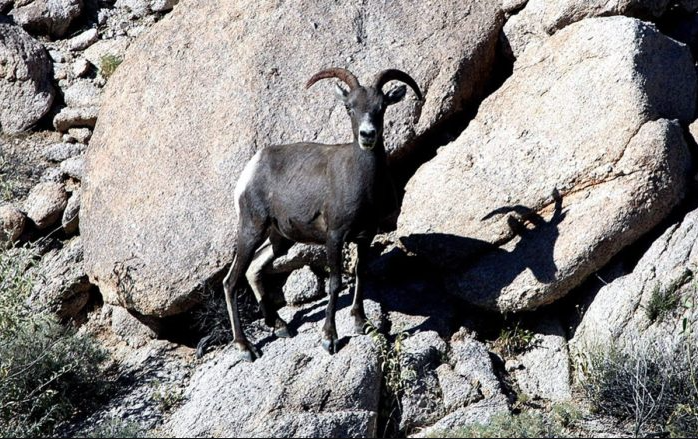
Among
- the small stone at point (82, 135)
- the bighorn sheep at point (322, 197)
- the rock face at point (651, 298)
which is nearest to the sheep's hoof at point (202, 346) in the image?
the bighorn sheep at point (322, 197)

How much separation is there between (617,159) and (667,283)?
1156 millimetres

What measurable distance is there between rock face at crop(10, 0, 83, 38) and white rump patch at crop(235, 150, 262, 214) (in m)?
4.95

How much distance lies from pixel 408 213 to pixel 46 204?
155 inches

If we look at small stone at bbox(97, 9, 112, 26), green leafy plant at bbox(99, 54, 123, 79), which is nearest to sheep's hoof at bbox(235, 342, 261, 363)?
green leafy plant at bbox(99, 54, 123, 79)

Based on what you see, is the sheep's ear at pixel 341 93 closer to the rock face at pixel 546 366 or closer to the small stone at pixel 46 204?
the rock face at pixel 546 366

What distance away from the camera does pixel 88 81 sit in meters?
12.1

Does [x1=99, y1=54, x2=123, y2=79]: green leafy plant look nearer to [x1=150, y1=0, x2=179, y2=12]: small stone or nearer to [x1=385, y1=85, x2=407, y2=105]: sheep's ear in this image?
[x1=150, y1=0, x2=179, y2=12]: small stone

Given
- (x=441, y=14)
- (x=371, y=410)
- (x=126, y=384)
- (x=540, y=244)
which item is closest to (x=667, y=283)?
(x=540, y=244)

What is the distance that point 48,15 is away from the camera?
12617 millimetres

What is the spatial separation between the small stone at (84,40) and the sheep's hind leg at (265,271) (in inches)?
187

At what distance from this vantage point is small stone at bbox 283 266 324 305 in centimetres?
949

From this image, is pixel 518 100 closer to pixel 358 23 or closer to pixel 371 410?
pixel 358 23

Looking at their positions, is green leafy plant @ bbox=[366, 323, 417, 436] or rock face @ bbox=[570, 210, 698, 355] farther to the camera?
rock face @ bbox=[570, 210, 698, 355]

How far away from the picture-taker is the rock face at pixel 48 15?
41.3ft
